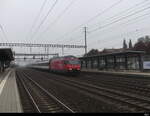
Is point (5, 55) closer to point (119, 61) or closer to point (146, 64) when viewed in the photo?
point (119, 61)

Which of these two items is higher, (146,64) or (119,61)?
(119,61)

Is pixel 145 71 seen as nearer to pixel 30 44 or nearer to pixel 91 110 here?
pixel 91 110

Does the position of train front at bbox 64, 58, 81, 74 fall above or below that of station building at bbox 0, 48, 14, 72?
below

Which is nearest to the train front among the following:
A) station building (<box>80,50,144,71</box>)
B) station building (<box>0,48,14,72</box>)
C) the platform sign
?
station building (<box>80,50,144,71</box>)

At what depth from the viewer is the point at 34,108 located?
1284 cm

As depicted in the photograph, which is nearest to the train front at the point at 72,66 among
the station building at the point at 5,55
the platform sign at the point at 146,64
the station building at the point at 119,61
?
the station building at the point at 119,61

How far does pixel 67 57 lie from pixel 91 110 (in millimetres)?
27199

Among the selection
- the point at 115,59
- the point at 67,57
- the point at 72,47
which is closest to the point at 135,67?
the point at 115,59

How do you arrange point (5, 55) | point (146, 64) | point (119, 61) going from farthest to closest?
point (5, 55), point (119, 61), point (146, 64)

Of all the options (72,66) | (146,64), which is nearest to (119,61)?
(146,64)

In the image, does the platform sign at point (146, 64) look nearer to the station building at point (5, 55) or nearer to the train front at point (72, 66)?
the train front at point (72, 66)

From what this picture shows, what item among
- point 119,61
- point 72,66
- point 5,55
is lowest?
point 72,66

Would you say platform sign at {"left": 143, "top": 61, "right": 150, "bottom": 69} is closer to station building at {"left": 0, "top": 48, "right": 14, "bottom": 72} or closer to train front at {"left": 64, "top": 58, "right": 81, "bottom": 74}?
train front at {"left": 64, "top": 58, "right": 81, "bottom": 74}

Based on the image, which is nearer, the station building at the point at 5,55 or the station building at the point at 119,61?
the station building at the point at 119,61
